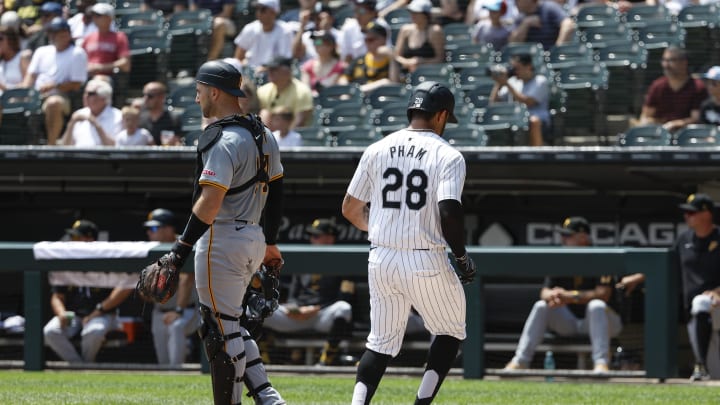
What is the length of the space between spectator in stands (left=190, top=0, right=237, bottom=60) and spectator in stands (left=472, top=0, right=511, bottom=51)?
279 cm

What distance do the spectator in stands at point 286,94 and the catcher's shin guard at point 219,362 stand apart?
668 cm

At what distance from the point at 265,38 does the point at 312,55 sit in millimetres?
564

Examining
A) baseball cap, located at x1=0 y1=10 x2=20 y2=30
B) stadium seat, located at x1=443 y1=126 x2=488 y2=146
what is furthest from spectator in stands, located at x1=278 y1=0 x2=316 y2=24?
stadium seat, located at x1=443 y1=126 x2=488 y2=146

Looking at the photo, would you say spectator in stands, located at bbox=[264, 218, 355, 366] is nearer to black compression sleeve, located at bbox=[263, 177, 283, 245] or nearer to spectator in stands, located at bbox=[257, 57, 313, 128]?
spectator in stands, located at bbox=[257, 57, 313, 128]

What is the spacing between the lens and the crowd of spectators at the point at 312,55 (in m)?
11.6

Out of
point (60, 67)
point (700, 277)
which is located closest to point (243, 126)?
point (700, 277)

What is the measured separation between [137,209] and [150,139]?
962 millimetres

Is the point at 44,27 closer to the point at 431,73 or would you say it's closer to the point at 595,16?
the point at 431,73

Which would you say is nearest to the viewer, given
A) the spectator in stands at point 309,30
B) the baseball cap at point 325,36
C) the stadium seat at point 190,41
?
the baseball cap at point 325,36

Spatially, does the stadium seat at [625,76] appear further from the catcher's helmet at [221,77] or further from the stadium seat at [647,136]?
the catcher's helmet at [221,77]

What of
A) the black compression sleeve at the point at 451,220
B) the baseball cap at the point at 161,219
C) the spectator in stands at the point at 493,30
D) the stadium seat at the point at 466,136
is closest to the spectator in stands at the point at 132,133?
the baseball cap at the point at 161,219

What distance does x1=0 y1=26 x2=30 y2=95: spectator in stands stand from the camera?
13586 millimetres

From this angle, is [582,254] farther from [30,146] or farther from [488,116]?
[30,146]

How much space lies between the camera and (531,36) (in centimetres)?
1280
